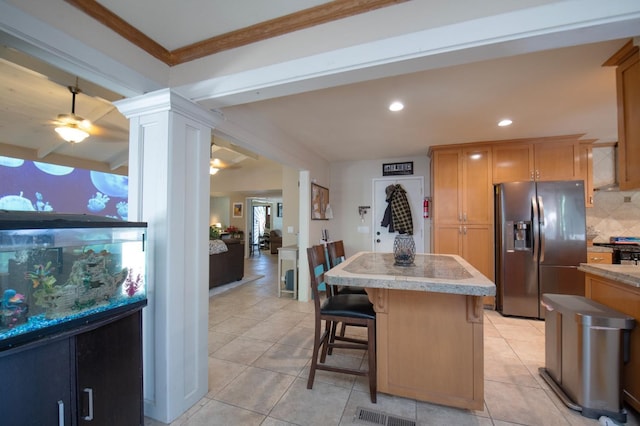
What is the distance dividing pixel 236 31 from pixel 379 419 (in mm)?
2509

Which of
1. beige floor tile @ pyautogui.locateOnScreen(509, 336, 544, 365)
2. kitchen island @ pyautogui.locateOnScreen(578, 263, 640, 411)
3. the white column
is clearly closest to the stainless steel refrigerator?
beige floor tile @ pyautogui.locateOnScreen(509, 336, 544, 365)

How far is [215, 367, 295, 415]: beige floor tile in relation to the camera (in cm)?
180

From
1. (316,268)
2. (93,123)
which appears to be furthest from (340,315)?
(93,123)

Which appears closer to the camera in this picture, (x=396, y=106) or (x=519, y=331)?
(x=396, y=106)

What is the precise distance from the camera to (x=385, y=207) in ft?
16.0

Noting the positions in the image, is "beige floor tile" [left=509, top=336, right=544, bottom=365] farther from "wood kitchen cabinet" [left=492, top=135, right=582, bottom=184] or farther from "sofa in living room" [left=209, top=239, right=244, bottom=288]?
"sofa in living room" [left=209, top=239, right=244, bottom=288]

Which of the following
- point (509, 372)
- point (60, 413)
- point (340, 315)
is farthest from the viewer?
point (509, 372)

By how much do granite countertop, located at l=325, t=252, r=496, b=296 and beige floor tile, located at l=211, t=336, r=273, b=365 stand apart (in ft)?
4.19

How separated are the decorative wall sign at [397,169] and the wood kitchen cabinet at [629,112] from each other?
2962 millimetres

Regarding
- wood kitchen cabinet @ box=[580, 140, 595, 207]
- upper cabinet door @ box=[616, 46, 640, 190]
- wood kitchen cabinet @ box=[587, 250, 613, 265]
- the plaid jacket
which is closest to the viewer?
upper cabinet door @ box=[616, 46, 640, 190]

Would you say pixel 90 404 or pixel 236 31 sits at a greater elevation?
pixel 236 31

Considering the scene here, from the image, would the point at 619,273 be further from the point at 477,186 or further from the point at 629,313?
the point at 477,186

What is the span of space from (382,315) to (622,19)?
1849 millimetres

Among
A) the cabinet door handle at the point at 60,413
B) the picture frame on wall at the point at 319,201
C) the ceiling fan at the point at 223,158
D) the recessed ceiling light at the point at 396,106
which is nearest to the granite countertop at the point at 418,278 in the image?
the cabinet door handle at the point at 60,413
